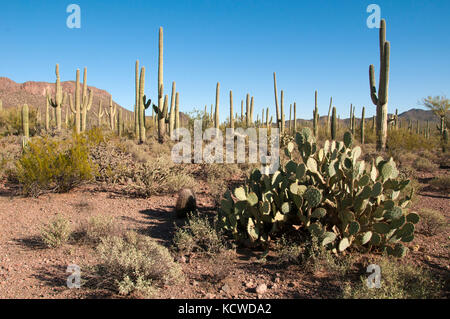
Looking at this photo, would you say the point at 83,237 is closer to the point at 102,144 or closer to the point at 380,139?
the point at 102,144

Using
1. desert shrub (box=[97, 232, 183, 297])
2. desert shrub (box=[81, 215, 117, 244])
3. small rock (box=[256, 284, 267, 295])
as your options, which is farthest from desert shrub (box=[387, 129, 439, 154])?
desert shrub (box=[97, 232, 183, 297])

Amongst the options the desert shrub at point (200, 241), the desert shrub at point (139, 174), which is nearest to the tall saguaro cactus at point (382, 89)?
the desert shrub at point (139, 174)

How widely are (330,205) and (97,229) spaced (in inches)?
143

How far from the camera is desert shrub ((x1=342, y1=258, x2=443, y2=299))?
10.5 feet

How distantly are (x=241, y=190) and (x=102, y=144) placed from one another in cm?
622

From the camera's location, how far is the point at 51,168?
24.8ft

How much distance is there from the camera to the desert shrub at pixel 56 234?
15.6 ft

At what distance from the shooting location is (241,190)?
4.68m

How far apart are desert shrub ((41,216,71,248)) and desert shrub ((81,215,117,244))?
0.90 ft

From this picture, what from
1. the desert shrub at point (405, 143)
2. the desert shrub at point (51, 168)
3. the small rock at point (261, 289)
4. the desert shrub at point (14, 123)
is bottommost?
the small rock at point (261, 289)

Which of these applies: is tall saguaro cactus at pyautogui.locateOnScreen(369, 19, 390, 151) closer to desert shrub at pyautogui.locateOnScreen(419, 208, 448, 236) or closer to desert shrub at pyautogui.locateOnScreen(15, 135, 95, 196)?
desert shrub at pyautogui.locateOnScreen(419, 208, 448, 236)

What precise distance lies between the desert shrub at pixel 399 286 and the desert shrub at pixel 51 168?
21.7 feet

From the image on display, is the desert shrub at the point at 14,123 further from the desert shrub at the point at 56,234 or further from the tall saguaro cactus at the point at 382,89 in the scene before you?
the tall saguaro cactus at the point at 382,89
